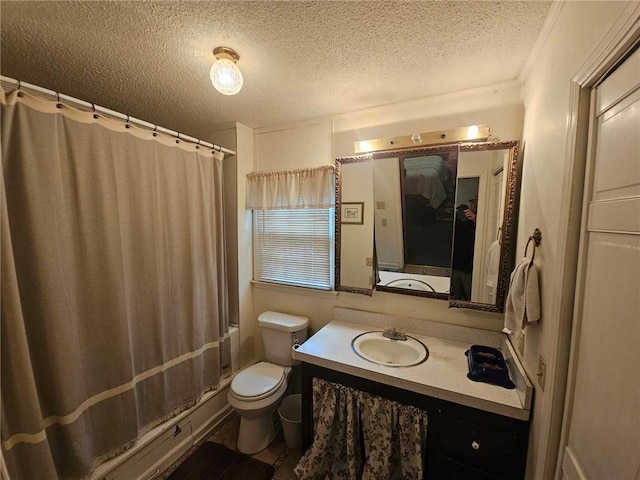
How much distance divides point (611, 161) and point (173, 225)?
1.96m

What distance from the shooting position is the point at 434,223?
165 cm

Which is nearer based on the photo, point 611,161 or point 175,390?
point 611,161

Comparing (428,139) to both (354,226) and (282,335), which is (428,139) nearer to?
(354,226)

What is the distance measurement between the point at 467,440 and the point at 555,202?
1098 millimetres

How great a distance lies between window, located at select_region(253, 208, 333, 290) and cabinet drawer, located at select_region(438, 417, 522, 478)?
1118mm

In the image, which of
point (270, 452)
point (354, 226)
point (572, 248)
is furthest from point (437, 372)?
point (270, 452)

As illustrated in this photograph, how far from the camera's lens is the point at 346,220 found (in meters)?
1.88

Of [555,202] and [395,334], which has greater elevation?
[555,202]

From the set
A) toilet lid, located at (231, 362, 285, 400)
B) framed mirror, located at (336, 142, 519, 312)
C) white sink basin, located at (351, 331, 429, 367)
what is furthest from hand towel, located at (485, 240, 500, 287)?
toilet lid, located at (231, 362, 285, 400)

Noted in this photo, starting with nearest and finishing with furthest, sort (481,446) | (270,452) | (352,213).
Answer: (481,446)
(270,452)
(352,213)

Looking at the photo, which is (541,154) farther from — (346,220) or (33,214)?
(33,214)

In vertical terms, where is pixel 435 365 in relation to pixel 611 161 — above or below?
below

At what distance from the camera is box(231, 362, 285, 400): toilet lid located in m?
1.66

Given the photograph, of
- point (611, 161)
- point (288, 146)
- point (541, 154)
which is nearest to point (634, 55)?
point (611, 161)
